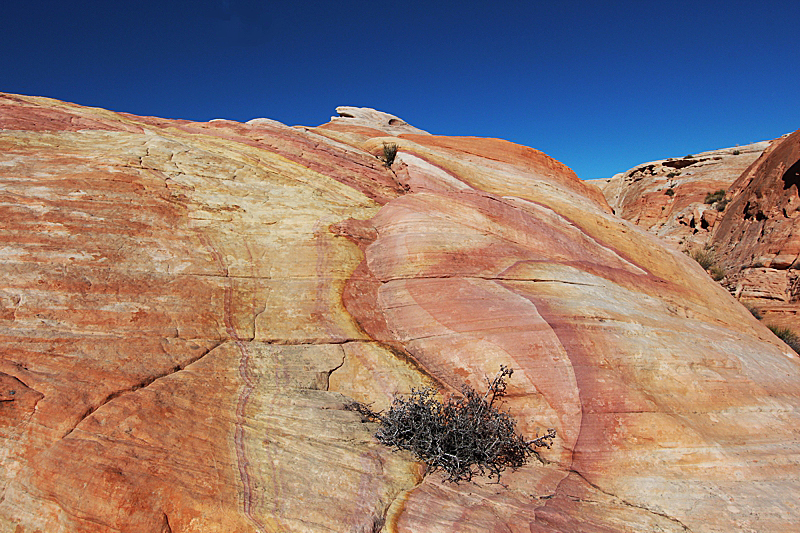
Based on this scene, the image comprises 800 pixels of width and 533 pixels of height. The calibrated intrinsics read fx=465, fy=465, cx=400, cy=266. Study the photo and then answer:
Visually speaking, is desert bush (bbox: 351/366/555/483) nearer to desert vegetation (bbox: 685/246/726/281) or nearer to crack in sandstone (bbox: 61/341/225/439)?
crack in sandstone (bbox: 61/341/225/439)

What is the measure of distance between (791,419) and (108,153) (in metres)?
11.1

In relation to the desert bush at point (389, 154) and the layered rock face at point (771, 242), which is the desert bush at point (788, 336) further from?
the desert bush at point (389, 154)

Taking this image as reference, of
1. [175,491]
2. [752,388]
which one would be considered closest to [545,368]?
[752,388]

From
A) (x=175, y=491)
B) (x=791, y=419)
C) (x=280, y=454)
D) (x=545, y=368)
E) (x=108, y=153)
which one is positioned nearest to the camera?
(x=175, y=491)

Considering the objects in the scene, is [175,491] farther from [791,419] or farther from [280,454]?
[791,419]

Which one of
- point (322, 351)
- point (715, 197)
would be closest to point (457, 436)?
point (322, 351)

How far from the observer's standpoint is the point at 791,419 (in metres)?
6.28

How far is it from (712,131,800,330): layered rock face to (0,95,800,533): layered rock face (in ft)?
26.8

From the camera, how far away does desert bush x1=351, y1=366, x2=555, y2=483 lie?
4.80 meters

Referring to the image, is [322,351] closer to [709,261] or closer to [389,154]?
[389,154]

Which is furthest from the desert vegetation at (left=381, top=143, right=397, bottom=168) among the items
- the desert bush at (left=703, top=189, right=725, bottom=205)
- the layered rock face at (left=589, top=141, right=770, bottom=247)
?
the desert bush at (left=703, top=189, right=725, bottom=205)

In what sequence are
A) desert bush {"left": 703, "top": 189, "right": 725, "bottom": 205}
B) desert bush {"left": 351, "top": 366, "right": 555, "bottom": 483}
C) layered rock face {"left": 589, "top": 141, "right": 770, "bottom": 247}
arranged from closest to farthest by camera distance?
desert bush {"left": 351, "top": 366, "right": 555, "bottom": 483}
layered rock face {"left": 589, "top": 141, "right": 770, "bottom": 247}
desert bush {"left": 703, "top": 189, "right": 725, "bottom": 205}

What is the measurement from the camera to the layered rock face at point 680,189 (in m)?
25.8

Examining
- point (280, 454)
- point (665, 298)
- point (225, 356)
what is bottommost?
point (280, 454)
